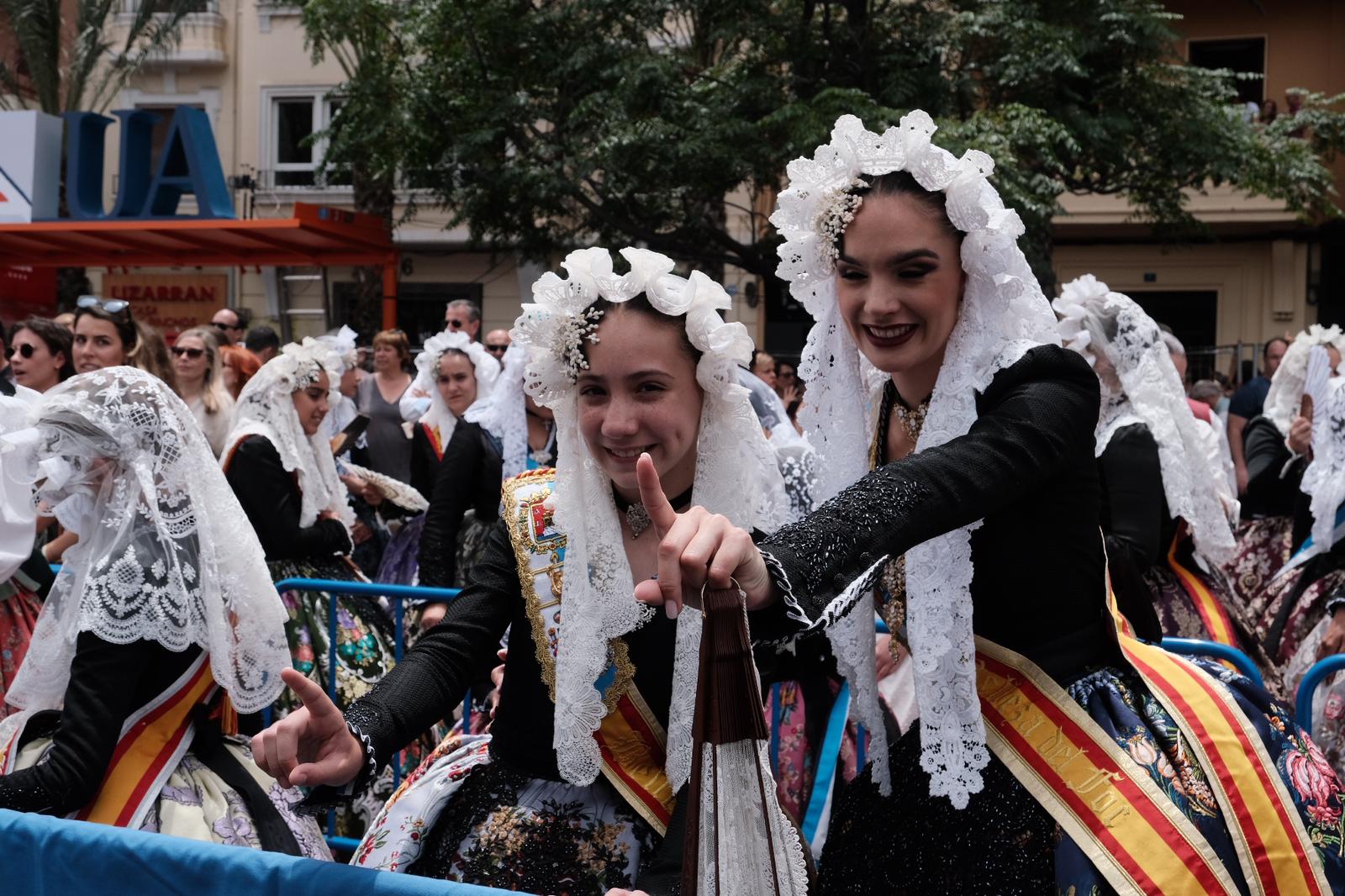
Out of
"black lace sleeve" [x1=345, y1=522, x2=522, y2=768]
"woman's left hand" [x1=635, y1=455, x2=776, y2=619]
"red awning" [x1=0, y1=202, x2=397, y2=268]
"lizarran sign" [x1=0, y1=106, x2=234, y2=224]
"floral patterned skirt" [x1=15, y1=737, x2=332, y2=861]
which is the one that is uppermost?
"lizarran sign" [x1=0, y1=106, x2=234, y2=224]

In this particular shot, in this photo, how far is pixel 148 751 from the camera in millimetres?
3188

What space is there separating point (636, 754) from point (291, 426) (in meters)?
3.63

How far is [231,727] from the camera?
3.70 metres

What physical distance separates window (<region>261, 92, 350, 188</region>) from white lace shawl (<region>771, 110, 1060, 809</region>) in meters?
23.3

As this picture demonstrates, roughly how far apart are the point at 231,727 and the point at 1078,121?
1173cm

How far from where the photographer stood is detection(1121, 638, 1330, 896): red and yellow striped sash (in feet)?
6.82

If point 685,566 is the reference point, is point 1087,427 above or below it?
above

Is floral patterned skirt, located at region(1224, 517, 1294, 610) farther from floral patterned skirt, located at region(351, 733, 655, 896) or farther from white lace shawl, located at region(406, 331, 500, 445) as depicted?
floral patterned skirt, located at region(351, 733, 655, 896)

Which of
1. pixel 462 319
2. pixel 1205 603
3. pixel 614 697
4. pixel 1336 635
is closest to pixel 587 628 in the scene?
pixel 614 697

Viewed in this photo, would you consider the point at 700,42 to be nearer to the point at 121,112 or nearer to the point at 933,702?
the point at 121,112

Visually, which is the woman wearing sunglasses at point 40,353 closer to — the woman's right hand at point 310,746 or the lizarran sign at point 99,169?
the woman's right hand at point 310,746

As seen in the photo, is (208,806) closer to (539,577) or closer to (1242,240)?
(539,577)

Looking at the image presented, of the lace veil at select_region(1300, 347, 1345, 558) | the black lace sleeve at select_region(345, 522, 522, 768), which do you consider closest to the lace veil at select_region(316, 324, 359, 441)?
the lace veil at select_region(1300, 347, 1345, 558)

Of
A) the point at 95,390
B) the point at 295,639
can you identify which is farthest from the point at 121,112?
the point at 95,390
